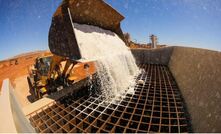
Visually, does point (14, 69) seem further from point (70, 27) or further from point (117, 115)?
point (117, 115)

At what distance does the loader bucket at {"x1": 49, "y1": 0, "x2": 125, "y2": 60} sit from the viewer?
11.8 ft

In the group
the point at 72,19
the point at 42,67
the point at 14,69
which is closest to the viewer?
the point at 72,19

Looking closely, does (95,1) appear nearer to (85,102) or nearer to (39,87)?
(85,102)

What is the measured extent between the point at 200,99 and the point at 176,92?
174cm

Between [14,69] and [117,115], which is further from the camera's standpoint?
[14,69]

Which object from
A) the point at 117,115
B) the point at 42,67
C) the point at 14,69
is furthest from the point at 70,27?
the point at 14,69

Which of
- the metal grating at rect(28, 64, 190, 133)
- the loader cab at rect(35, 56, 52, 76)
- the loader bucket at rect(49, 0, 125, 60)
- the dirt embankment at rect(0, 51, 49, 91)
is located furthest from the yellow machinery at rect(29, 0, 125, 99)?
the dirt embankment at rect(0, 51, 49, 91)

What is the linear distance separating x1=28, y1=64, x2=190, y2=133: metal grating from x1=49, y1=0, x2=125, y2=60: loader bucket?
4.64 feet

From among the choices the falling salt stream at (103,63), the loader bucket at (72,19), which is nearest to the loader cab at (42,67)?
the loader bucket at (72,19)

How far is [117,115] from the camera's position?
333 cm

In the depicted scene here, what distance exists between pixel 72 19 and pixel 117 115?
3.28 m

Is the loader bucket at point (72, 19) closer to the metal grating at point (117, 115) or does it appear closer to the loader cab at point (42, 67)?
the metal grating at point (117, 115)

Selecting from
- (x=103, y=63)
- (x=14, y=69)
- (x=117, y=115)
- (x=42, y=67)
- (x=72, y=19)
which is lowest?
(x=14, y=69)

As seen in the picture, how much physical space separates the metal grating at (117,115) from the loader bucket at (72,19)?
142 cm
